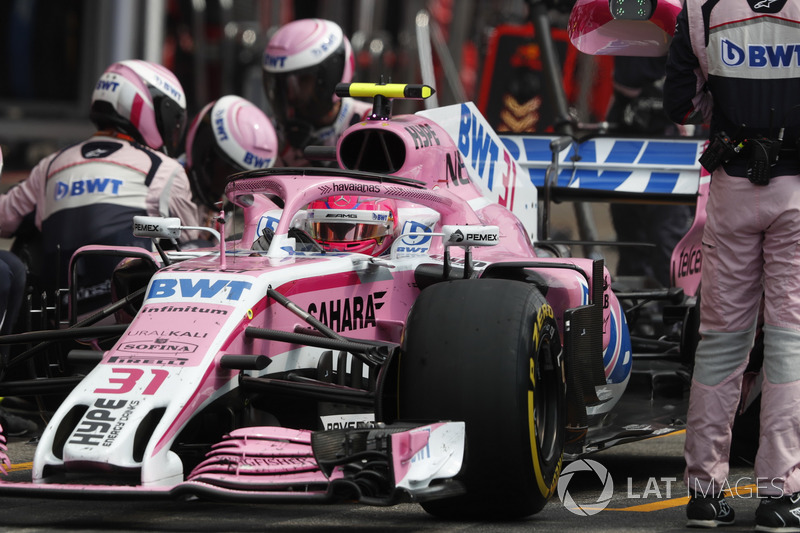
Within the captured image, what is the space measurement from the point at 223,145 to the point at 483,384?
5.12 meters

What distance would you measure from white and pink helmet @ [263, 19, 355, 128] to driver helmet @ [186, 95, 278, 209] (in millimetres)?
1240

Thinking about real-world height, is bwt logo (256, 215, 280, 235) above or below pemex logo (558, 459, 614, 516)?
above

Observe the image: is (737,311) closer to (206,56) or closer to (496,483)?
(496,483)

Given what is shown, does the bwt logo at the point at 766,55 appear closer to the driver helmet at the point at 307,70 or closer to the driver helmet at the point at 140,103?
the driver helmet at the point at 140,103

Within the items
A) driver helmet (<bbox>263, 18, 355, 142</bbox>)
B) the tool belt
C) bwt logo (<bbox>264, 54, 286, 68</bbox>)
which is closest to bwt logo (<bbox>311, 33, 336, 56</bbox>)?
driver helmet (<bbox>263, 18, 355, 142</bbox>)

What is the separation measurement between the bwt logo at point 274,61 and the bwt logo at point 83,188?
122 inches

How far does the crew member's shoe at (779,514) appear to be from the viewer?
16.5 ft

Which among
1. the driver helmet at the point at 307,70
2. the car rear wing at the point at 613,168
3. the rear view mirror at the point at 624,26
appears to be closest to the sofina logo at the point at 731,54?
the rear view mirror at the point at 624,26

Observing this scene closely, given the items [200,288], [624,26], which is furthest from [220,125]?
[200,288]

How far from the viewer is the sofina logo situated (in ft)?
17.4

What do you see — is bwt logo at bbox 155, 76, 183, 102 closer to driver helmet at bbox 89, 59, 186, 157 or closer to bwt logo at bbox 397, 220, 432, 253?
driver helmet at bbox 89, 59, 186, 157

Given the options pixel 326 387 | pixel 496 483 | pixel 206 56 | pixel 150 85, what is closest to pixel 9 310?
pixel 150 85

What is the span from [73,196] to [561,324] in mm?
3339

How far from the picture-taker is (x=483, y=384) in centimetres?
504
